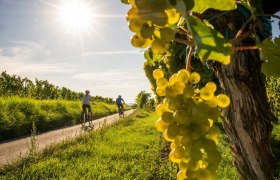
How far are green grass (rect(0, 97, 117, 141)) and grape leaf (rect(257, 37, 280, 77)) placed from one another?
10.8m

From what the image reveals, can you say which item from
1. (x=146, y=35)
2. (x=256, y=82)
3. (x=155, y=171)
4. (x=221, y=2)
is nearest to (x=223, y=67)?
(x=256, y=82)

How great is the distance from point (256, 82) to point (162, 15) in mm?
1032

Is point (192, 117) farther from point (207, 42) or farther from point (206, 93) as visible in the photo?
point (207, 42)

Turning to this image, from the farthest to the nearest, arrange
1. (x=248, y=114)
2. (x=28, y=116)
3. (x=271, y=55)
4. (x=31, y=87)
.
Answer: (x=31, y=87) → (x=28, y=116) → (x=248, y=114) → (x=271, y=55)

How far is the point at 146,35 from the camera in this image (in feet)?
1.59

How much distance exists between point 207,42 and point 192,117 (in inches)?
6.1

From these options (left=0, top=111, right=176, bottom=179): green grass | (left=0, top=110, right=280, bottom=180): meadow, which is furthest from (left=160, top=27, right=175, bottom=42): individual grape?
(left=0, top=111, right=176, bottom=179): green grass

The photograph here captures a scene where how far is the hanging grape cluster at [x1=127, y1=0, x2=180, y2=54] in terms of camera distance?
0.46 meters

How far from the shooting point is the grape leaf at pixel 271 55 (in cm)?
80

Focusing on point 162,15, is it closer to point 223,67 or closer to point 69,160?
point 223,67

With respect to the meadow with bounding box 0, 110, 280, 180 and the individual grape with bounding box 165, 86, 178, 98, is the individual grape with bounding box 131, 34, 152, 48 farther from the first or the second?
the meadow with bounding box 0, 110, 280, 180

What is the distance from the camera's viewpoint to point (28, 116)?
54.5 feet

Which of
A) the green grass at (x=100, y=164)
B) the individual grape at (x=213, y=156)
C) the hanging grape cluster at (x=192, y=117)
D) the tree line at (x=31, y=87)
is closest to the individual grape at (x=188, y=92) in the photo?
the hanging grape cluster at (x=192, y=117)

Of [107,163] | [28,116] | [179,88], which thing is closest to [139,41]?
[179,88]
